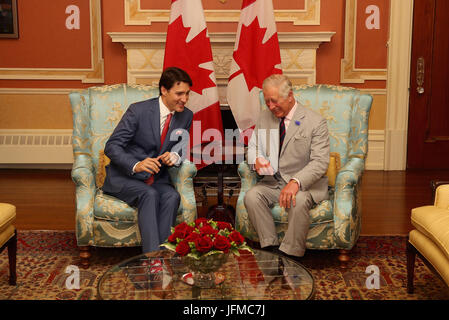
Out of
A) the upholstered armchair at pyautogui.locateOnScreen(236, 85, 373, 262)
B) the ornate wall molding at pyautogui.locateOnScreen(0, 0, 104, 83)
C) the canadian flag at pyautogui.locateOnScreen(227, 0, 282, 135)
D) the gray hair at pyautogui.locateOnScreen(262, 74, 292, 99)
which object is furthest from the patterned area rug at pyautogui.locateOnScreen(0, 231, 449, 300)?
the ornate wall molding at pyautogui.locateOnScreen(0, 0, 104, 83)

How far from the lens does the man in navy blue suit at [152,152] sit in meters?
2.88

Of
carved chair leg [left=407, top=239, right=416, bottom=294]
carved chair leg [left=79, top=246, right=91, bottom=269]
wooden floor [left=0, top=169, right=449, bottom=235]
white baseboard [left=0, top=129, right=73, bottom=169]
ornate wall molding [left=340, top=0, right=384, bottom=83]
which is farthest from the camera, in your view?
white baseboard [left=0, top=129, right=73, bottom=169]

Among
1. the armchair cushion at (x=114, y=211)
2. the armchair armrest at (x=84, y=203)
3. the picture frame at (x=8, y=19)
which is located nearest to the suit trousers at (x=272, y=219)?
the armchair cushion at (x=114, y=211)

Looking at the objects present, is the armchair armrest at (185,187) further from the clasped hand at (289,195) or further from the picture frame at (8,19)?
the picture frame at (8,19)

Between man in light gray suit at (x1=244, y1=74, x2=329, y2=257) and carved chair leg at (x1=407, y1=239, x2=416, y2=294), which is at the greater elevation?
man in light gray suit at (x1=244, y1=74, x2=329, y2=257)

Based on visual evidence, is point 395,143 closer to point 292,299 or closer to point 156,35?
point 156,35

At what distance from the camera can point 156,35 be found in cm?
525

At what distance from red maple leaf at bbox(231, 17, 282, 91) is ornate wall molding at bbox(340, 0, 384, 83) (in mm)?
1114

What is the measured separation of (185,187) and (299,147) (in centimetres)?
72

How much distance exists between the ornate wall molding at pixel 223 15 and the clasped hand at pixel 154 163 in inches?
104

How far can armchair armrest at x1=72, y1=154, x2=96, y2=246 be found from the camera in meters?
2.96

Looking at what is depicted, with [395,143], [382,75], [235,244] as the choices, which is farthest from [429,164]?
[235,244]

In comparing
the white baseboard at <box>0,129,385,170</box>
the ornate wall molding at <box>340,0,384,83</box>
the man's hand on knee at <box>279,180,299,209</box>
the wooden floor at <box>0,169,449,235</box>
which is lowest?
the wooden floor at <box>0,169,449,235</box>

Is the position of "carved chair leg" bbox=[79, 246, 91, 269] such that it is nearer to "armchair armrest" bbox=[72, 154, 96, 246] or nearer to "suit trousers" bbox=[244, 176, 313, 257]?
"armchair armrest" bbox=[72, 154, 96, 246]
